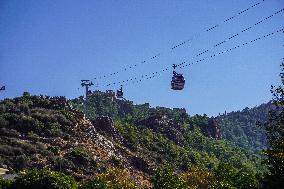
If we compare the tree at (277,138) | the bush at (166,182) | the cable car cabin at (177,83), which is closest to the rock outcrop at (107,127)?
the bush at (166,182)

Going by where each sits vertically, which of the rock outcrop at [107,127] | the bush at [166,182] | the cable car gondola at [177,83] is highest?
the rock outcrop at [107,127]

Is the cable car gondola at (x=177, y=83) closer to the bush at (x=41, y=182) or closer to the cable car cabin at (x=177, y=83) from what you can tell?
the cable car cabin at (x=177, y=83)

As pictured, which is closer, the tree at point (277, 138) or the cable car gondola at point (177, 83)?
the tree at point (277, 138)

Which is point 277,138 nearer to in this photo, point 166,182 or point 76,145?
point 166,182

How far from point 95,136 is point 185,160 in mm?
29398

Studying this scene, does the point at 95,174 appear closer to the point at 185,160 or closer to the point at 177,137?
the point at 185,160

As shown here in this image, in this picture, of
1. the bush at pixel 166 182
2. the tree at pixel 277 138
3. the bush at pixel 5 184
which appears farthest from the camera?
the bush at pixel 166 182

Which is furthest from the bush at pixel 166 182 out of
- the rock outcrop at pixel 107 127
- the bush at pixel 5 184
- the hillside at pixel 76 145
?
the rock outcrop at pixel 107 127

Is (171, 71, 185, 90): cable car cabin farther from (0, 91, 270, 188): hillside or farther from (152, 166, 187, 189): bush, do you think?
(0, 91, 270, 188): hillside

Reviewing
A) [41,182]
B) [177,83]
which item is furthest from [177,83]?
[41,182]

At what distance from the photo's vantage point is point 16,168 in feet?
226

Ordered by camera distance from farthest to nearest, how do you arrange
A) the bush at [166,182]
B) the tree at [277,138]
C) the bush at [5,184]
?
the bush at [166,182] < the bush at [5,184] < the tree at [277,138]

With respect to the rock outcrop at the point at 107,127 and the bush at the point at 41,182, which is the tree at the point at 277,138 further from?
the rock outcrop at the point at 107,127

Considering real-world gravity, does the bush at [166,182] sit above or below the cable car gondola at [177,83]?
below
